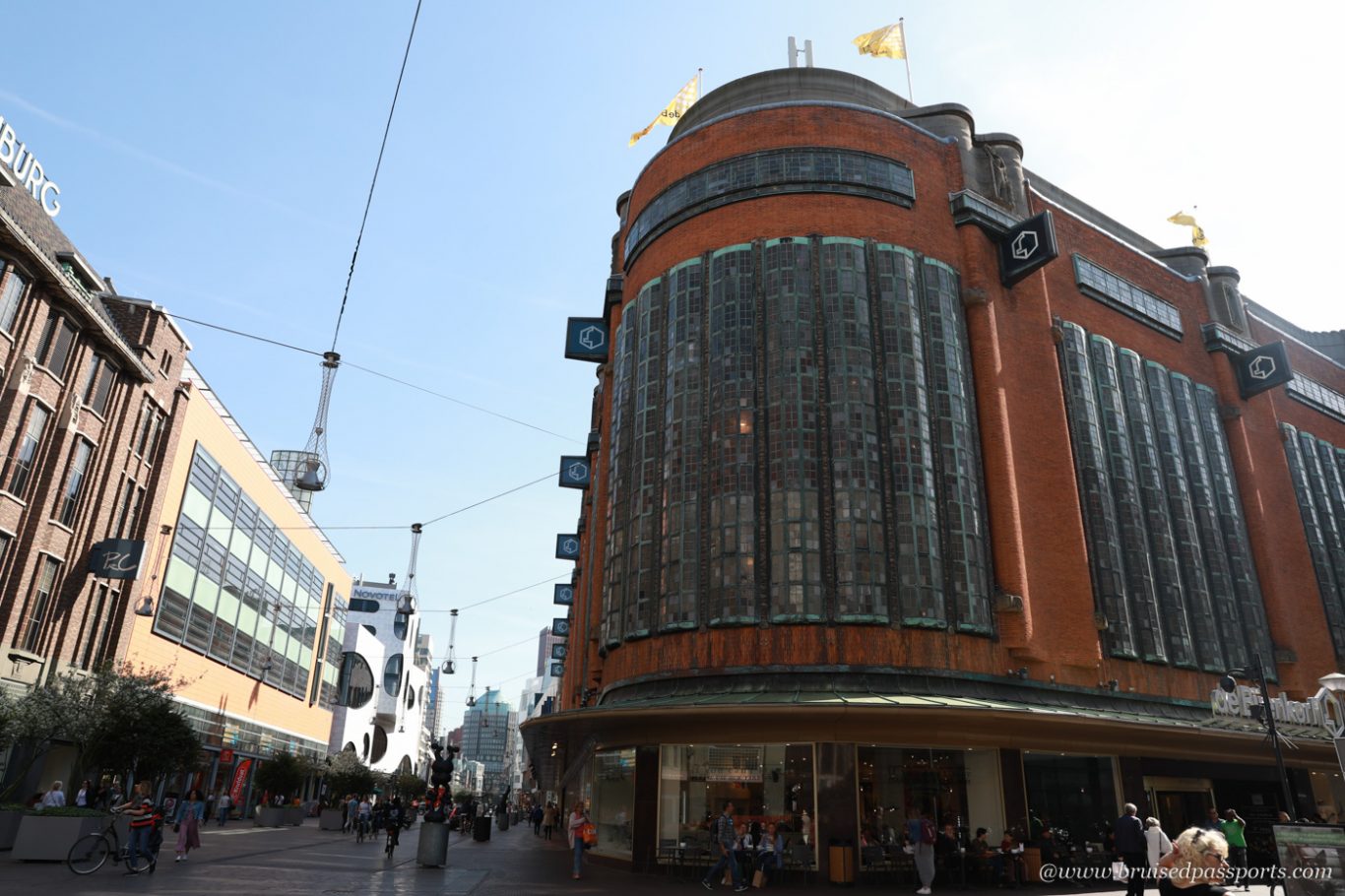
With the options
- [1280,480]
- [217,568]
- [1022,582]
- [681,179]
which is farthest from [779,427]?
[217,568]

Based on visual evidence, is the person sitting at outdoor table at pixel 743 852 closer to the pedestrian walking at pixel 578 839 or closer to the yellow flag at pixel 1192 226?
the pedestrian walking at pixel 578 839

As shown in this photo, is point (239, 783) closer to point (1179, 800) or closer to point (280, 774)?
point (280, 774)

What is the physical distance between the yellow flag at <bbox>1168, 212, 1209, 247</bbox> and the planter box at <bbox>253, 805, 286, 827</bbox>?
204ft

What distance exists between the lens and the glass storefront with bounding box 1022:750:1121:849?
26016 mm

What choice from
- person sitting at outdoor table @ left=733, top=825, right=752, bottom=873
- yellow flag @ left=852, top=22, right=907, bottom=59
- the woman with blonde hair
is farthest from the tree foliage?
yellow flag @ left=852, top=22, right=907, bottom=59

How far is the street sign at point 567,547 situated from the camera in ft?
186

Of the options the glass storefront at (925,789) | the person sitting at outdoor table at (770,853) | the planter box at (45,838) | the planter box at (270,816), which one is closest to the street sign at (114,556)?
the planter box at (45,838)

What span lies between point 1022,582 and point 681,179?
66.1 ft

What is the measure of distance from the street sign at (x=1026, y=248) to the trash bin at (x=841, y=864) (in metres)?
22.1

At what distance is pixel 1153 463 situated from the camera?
1400 inches

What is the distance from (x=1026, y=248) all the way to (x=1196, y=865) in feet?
98.5

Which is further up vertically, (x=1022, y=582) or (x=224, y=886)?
(x=1022, y=582)

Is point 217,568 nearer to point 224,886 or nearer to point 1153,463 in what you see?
point 224,886

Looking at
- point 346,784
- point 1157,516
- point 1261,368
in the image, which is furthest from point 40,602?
point 1261,368
